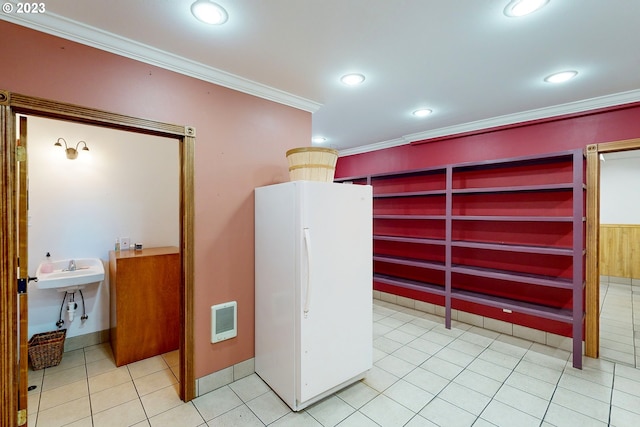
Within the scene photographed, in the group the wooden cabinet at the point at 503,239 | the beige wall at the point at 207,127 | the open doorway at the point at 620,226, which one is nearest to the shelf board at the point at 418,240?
the wooden cabinet at the point at 503,239

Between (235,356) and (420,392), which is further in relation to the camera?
Result: (235,356)

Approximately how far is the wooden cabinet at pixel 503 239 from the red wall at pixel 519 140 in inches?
7.0

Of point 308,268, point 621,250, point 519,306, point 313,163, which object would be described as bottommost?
point 519,306

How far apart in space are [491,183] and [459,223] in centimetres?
63

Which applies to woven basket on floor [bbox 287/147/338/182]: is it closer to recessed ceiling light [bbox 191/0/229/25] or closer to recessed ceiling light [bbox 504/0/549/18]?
recessed ceiling light [bbox 191/0/229/25]

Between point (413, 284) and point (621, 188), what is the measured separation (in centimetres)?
560

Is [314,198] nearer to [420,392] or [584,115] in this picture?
[420,392]

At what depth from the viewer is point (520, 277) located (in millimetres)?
2963

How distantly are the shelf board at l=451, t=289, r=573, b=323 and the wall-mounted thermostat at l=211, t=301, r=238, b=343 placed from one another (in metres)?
2.59

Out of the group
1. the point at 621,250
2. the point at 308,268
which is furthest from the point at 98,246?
the point at 621,250

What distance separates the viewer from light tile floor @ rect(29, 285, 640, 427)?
1957mm

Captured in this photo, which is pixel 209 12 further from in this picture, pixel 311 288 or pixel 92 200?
pixel 92 200

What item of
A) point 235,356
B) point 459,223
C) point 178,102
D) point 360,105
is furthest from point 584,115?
point 235,356

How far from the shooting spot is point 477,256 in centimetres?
358
